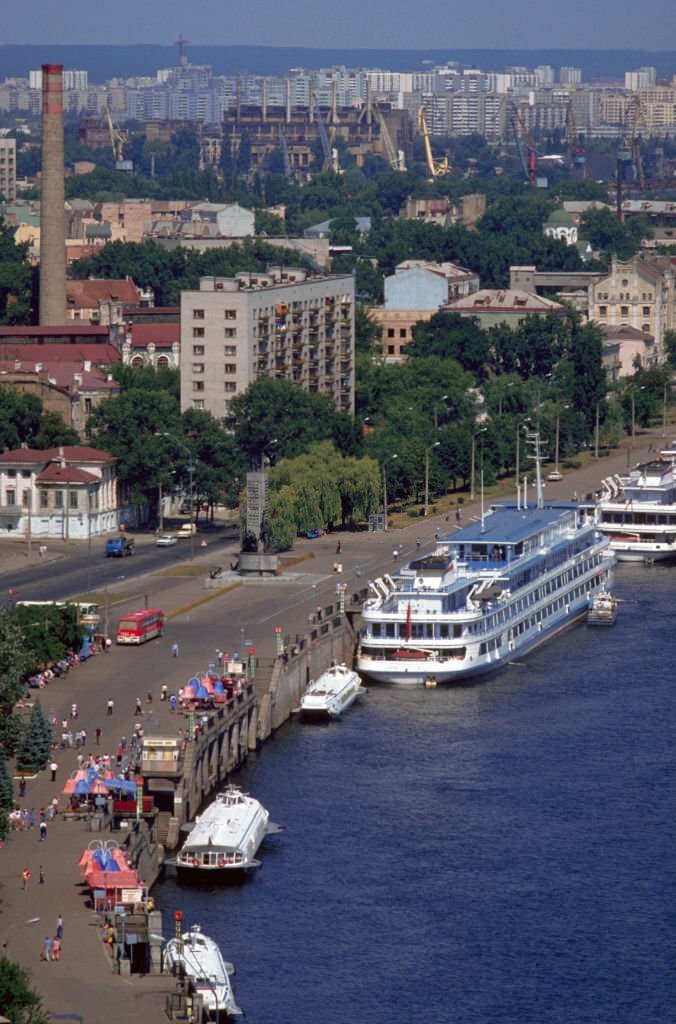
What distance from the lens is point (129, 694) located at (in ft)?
183

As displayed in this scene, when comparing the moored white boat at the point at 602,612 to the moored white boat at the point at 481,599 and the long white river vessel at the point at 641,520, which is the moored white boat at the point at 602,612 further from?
the long white river vessel at the point at 641,520

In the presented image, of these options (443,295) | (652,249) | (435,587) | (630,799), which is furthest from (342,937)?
(652,249)

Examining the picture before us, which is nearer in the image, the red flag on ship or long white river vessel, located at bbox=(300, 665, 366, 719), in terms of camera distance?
long white river vessel, located at bbox=(300, 665, 366, 719)

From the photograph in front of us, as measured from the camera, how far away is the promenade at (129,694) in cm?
3856

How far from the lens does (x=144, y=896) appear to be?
4272 centimetres

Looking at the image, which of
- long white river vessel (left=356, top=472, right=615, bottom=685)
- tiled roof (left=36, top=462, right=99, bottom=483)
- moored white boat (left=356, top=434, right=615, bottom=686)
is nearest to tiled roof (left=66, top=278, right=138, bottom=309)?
tiled roof (left=36, top=462, right=99, bottom=483)

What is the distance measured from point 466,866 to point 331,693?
12128mm

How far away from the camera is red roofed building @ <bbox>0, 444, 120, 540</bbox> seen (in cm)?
7938

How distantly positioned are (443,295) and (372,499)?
169ft

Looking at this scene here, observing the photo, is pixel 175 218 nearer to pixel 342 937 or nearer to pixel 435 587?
pixel 435 587

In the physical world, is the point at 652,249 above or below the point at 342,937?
above

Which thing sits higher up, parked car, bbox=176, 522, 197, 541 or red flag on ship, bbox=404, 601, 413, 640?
parked car, bbox=176, 522, 197, 541

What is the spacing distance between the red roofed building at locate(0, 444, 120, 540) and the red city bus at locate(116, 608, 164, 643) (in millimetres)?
16812

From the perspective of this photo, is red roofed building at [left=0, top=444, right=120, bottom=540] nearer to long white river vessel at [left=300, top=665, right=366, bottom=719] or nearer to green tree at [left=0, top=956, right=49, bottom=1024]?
long white river vessel at [left=300, top=665, right=366, bottom=719]
